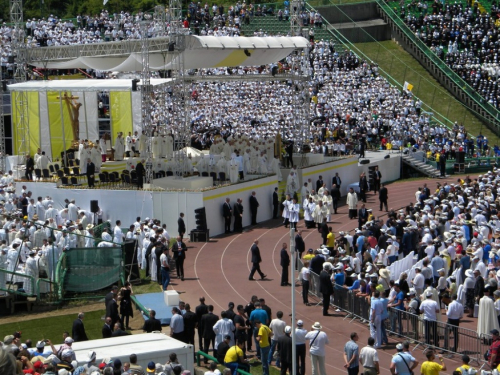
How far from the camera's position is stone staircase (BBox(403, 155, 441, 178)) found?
43.2 meters

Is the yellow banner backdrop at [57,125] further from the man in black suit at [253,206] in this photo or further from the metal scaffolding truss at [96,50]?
the man in black suit at [253,206]

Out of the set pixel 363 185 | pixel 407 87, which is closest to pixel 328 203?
pixel 363 185

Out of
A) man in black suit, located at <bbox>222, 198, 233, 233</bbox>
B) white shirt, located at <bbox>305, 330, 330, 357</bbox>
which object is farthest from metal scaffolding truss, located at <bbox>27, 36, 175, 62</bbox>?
white shirt, located at <bbox>305, 330, 330, 357</bbox>

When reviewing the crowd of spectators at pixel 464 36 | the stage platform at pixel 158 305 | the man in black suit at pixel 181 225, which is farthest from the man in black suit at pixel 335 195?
the crowd of spectators at pixel 464 36

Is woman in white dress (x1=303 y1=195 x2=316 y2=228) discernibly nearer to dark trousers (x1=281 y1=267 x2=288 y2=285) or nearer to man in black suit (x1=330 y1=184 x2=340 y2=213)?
man in black suit (x1=330 y1=184 x2=340 y2=213)

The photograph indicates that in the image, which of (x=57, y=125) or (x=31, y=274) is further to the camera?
(x=57, y=125)

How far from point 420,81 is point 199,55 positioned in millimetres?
23287

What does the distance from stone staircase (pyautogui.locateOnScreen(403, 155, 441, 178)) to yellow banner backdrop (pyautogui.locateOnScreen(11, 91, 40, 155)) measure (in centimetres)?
1692

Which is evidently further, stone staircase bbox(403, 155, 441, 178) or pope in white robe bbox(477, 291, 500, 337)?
stone staircase bbox(403, 155, 441, 178)

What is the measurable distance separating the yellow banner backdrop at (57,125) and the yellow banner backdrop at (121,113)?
6.45 ft

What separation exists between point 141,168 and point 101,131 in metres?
11.5

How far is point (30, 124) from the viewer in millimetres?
42125

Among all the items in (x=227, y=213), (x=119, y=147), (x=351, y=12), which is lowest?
(x=227, y=213)

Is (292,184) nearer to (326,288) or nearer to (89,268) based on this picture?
(89,268)
